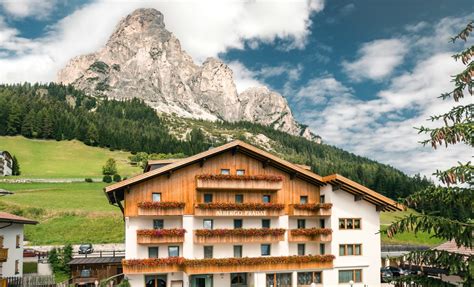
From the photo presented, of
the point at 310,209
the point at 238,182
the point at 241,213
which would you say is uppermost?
the point at 238,182

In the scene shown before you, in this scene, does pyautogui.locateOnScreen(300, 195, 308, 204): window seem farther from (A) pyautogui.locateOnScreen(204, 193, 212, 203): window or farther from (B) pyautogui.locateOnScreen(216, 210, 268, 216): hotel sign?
(A) pyautogui.locateOnScreen(204, 193, 212, 203): window

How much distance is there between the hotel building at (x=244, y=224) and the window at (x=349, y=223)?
9cm

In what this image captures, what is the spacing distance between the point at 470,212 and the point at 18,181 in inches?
4068

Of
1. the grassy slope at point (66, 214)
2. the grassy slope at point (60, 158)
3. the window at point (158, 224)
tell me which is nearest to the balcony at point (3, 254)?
the window at point (158, 224)

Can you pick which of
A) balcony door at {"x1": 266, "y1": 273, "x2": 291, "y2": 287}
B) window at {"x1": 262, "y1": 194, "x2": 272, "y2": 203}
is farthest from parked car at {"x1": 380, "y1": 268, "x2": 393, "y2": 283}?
window at {"x1": 262, "y1": 194, "x2": 272, "y2": 203}

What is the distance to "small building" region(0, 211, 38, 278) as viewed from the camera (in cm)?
3906

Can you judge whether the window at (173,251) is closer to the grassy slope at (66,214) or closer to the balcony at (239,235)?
the balcony at (239,235)

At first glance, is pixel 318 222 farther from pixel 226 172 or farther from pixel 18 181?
pixel 18 181

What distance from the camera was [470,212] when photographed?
50.2 ft

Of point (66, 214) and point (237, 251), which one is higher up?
point (66, 214)

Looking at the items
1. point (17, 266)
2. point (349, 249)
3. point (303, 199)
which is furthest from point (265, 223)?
point (17, 266)

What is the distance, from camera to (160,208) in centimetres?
3634

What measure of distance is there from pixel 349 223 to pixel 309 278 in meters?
6.13

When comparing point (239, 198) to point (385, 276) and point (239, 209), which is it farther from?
point (385, 276)
